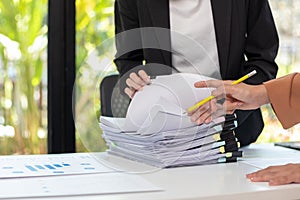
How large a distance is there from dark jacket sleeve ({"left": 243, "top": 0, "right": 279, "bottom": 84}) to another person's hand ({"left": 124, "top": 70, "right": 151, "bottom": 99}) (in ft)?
1.33

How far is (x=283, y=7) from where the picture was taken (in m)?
2.92

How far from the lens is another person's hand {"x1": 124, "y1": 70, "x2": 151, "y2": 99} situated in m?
1.39

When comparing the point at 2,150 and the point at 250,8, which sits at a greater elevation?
the point at 250,8

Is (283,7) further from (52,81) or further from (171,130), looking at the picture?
(171,130)

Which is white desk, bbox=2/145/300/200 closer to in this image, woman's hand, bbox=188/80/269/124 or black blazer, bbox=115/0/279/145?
woman's hand, bbox=188/80/269/124

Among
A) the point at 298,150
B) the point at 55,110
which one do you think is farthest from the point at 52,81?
the point at 298,150

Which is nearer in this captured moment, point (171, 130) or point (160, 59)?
point (171, 130)

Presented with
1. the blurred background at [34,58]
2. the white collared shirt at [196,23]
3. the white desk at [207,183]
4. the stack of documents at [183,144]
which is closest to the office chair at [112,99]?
the stack of documents at [183,144]

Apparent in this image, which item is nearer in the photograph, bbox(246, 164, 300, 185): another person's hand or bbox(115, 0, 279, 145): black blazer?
bbox(246, 164, 300, 185): another person's hand

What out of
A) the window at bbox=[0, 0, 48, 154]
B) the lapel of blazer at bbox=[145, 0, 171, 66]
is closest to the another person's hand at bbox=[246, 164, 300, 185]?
the lapel of blazer at bbox=[145, 0, 171, 66]

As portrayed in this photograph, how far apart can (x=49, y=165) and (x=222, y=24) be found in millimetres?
678

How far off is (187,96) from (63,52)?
162 centimetres

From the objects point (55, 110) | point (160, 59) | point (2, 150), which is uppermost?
point (160, 59)

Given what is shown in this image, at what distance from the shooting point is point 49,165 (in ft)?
4.39
